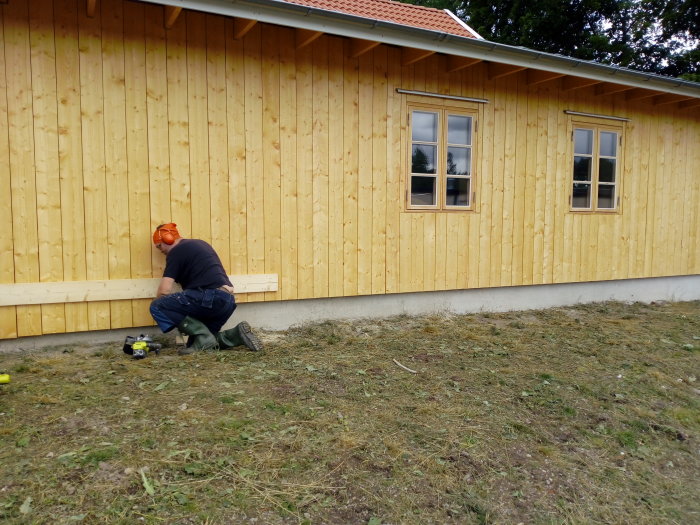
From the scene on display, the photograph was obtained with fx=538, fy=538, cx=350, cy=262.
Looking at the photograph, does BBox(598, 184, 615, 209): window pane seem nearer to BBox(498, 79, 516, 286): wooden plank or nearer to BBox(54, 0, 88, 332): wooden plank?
BBox(498, 79, 516, 286): wooden plank

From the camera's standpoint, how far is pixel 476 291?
7.66 metres

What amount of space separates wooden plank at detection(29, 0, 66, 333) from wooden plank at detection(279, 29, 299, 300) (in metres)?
2.29

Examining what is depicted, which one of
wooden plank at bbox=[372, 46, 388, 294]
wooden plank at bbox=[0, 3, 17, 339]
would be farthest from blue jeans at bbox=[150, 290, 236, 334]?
wooden plank at bbox=[372, 46, 388, 294]

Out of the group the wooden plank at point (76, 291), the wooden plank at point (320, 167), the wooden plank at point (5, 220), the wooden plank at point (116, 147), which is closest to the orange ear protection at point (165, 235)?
the wooden plank at point (116, 147)

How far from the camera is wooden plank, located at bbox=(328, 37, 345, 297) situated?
254 inches

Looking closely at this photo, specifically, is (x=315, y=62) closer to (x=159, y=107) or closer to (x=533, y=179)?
(x=159, y=107)

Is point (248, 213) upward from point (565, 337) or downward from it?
upward

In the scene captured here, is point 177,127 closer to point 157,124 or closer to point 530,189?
point 157,124

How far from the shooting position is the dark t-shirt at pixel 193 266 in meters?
5.24

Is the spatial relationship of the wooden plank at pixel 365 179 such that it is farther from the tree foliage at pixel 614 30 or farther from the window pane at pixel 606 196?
the tree foliage at pixel 614 30

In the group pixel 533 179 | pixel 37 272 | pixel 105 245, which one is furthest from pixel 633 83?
pixel 37 272

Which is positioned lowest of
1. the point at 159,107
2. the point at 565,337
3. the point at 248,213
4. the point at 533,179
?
the point at 565,337

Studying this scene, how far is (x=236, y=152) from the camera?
19.5 feet

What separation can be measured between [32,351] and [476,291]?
17.9 feet
